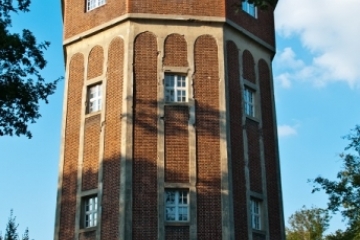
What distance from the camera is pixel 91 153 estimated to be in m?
22.2

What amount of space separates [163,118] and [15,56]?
6456mm

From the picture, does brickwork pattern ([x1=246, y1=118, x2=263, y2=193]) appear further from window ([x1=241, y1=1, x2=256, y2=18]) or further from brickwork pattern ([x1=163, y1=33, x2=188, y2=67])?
window ([x1=241, y1=1, x2=256, y2=18])

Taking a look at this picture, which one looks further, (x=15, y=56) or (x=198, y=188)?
(x=198, y=188)

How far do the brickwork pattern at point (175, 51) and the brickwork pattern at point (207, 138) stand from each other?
0.48 meters

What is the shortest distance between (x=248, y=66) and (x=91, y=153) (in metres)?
7.10

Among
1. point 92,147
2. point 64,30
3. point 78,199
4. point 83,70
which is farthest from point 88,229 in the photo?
point 64,30

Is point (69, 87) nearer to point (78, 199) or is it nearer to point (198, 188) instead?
point (78, 199)

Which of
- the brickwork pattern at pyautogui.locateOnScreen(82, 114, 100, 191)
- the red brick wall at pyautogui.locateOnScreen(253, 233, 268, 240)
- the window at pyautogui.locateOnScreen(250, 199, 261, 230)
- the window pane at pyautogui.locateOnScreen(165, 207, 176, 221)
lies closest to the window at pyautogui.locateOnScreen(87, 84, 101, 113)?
the brickwork pattern at pyautogui.locateOnScreen(82, 114, 100, 191)

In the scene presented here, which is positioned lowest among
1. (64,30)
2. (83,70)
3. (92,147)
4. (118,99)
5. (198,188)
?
(198,188)

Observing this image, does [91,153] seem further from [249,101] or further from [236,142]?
[249,101]

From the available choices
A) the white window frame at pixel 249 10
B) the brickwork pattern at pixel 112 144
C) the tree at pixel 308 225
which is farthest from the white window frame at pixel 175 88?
the tree at pixel 308 225

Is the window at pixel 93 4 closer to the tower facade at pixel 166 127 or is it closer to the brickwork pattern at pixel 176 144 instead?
the tower facade at pixel 166 127

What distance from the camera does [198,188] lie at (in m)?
21.0

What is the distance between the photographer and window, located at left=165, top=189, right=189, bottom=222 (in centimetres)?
2066
